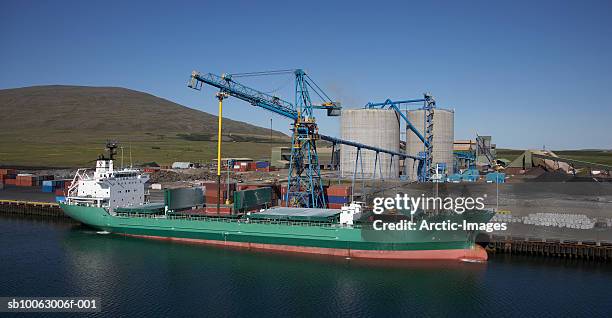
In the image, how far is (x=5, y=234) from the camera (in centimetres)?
3972

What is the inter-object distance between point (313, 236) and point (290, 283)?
6.62 meters

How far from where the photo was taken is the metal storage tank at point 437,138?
2749 inches

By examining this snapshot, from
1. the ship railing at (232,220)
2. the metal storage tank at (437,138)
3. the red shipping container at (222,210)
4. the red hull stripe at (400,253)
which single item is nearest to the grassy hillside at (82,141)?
the metal storage tank at (437,138)

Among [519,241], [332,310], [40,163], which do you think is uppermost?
[40,163]

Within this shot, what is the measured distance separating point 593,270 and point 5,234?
48251 millimetres

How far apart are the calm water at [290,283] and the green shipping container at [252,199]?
5.55 m

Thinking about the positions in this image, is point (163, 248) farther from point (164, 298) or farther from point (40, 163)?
point (40, 163)

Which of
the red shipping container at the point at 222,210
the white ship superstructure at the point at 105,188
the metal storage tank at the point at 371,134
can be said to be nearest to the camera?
the red shipping container at the point at 222,210

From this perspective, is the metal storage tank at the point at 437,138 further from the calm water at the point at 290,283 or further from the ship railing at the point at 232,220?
the calm water at the point at 290,283

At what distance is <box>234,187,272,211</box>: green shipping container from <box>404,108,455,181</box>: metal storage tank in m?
31.9

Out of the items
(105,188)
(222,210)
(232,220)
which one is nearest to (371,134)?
(222,210)

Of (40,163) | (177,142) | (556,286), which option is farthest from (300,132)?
(177,142)

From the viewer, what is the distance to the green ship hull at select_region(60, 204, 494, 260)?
32.4m

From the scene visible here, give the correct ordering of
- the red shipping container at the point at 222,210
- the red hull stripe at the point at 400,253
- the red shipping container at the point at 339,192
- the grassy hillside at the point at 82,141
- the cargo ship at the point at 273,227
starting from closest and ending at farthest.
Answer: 1. the red hull stripe at the point at 400,253
2. the cargo ship at the point at 273,227
3. the red shipping container at the point at 222,210
4. the red shipping container at the point at 339,192
5. the grassy hillside at the point at 82,141
